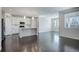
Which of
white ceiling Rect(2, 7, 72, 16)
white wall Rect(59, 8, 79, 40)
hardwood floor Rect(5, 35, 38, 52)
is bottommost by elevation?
hardwood floor Rect(5, 35, 38, 52)

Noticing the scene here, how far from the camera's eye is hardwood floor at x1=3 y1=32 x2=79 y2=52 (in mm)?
2068

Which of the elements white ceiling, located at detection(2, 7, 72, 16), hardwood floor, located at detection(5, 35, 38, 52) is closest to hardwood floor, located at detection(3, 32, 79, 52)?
hardwood floor, located at detection(5, 35, 38, 52)

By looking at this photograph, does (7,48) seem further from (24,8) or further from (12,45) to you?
(24,8)

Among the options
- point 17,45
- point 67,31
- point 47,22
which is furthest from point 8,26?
point 67,31

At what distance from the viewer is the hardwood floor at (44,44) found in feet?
6.79

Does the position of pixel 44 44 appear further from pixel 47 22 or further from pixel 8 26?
pixel 8 26

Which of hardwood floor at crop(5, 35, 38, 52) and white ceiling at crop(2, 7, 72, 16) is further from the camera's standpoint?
hardwood floor at crop(5, 35, 38, 52)

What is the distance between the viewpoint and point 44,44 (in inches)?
90.4

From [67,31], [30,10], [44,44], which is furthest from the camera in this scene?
[44,44]

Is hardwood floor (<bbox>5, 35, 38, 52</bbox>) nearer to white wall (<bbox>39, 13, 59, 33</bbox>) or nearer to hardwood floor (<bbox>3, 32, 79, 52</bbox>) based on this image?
hardwood floor (<bbox>3, 32, 79, 52</bbox>)

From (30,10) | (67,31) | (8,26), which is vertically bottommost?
(67,31)

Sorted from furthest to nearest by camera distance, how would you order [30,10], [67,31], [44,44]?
[44,44]
[67,31]
[30,10]

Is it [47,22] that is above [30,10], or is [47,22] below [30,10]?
below
